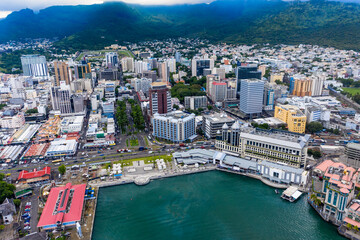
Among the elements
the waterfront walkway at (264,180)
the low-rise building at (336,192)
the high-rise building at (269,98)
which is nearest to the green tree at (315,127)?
the high-rise building at (269,98)

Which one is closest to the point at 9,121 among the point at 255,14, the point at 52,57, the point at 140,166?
the point at 140,166

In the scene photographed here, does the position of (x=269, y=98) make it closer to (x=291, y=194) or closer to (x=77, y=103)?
(x=291, y=194)

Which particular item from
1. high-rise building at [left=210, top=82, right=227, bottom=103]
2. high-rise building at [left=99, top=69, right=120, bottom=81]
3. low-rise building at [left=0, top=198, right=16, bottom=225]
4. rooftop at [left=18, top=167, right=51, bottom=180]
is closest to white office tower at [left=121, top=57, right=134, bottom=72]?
high-rise building at [left=99, top=69, right=120, bottom=81]

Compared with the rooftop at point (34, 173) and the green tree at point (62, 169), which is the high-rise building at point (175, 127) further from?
the rooftop at point (34, 173)

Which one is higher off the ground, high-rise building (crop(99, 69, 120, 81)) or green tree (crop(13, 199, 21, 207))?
high-rise building (crop(99, 69, 120, 81))

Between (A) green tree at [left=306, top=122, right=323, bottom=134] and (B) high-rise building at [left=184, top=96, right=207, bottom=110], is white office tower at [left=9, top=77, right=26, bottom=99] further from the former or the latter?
(A) green tree at [left=306, top=122, right=323, bottom=134]
